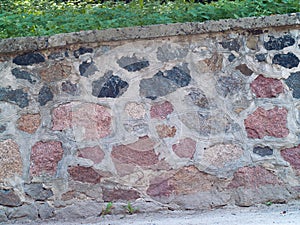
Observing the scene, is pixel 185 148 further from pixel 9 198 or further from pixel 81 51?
pixel 9 198

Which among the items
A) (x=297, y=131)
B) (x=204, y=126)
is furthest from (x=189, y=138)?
(x=297, y=131)

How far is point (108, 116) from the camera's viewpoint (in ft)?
11.4

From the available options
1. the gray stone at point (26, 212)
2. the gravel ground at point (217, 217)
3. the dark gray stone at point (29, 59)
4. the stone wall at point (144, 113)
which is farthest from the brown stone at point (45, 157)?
the dark gray stone at point (29, 59)

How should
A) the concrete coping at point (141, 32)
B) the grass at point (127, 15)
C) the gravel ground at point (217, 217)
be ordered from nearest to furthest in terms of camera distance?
the gravel ground at point (217, 217) < the concrete coping at point (141, 32) < the grass at point (127, 15)

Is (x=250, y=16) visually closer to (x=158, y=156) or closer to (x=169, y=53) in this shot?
(x=169, y=53)

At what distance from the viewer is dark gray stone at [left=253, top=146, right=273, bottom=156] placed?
3.51m

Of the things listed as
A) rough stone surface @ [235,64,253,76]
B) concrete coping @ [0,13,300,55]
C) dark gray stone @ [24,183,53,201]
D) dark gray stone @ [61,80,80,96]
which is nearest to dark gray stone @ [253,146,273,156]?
rough stone surface @ [235,64,253,76]

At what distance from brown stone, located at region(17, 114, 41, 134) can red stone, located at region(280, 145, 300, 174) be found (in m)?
1.66

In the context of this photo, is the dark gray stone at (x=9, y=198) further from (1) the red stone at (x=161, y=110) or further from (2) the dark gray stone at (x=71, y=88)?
(1) the red stone at (x=161, y=110)

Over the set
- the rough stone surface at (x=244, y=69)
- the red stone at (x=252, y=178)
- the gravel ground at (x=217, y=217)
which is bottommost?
the gravel ground at (x=217, y=217)

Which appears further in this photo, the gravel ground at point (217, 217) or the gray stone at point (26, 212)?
the gray stone at point (26, 212)

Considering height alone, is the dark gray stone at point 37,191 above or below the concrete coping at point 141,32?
below

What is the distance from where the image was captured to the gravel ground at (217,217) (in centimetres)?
327

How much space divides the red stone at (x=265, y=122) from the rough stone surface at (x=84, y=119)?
A: 3.13 feet
